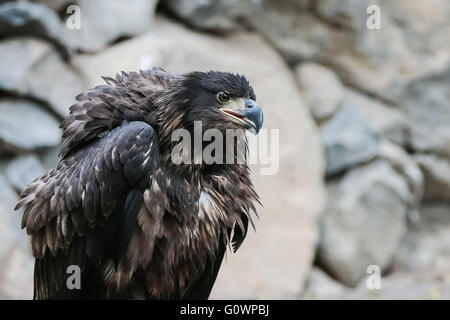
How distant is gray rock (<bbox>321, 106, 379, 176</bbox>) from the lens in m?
6.80

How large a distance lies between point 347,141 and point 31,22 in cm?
312

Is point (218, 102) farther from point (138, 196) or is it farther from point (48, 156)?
point (48, 156)

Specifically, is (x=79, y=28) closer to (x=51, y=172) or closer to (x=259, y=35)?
(x=259, y=35)

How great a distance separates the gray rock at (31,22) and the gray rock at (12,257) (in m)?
1.17

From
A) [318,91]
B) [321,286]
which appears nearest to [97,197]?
[321,286]

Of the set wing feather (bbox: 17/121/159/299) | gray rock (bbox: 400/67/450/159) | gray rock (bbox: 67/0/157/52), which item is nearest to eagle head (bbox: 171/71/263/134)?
wing feather (bbox: 17/121/159/299)

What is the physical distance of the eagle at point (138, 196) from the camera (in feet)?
9.89

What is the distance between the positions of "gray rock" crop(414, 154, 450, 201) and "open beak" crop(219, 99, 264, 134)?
4638mm

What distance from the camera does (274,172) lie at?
6059 millimetres

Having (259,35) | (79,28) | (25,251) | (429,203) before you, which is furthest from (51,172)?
(429,203)

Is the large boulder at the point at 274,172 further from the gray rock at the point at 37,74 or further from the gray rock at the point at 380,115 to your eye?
the gray rock at the point at 380,115

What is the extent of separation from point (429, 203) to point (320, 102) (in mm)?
1898

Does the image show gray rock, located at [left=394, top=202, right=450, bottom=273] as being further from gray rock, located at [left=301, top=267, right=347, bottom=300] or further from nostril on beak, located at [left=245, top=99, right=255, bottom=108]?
nostril on beak, located at [left=245, top=99, right=255, bottom=108]

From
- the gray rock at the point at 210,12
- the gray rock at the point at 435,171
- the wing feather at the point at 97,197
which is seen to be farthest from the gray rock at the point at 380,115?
the wing feather at the point at 97,197
